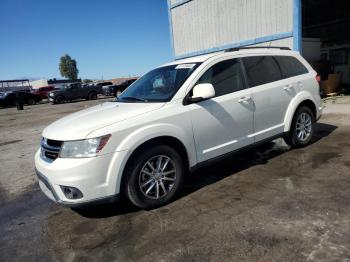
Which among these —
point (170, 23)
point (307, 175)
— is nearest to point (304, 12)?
point (170, 23)

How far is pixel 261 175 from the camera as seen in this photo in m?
4.90

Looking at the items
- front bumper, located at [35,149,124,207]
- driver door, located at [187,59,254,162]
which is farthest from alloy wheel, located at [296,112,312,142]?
front bumper, located at [35,149,124,207]

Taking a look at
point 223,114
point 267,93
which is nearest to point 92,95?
point 267,93

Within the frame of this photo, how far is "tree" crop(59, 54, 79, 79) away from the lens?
10669cm

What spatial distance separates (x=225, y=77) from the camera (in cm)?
484

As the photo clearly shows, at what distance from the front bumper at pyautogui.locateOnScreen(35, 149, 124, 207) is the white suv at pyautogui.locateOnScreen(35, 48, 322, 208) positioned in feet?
0.03

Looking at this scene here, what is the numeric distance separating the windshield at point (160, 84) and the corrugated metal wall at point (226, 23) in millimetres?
7604

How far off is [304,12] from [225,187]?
17105 millimetres

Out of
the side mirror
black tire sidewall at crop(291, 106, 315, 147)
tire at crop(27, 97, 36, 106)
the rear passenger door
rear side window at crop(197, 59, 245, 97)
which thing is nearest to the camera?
the side mirror

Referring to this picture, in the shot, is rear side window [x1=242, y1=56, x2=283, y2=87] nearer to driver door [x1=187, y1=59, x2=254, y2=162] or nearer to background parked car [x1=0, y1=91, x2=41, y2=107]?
driver door [x1=187, y1=59, x2=254, y2=162]

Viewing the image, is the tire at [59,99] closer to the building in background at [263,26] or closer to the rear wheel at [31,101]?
the rear wheel at [31,101]

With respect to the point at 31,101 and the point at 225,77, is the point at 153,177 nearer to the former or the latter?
the point at 225,77

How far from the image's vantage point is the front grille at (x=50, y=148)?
3.82 m

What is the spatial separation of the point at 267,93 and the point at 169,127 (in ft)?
6.40
